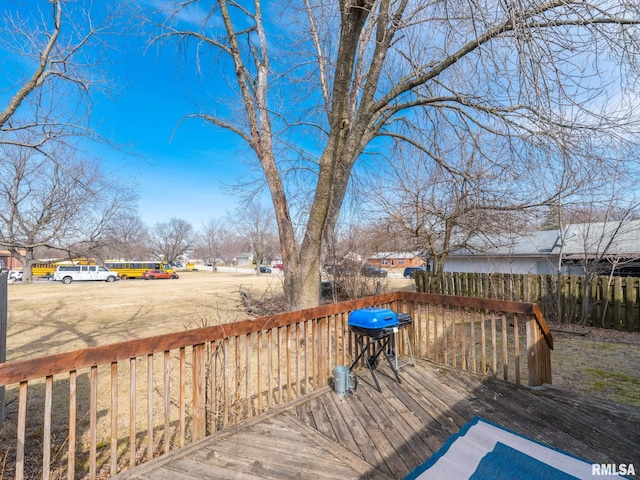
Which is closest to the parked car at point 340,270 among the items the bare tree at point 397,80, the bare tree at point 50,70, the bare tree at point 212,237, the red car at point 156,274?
the bare tree at point 397,80

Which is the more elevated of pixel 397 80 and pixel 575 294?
pixel 397 80

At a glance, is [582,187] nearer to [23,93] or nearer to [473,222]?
[473,222]

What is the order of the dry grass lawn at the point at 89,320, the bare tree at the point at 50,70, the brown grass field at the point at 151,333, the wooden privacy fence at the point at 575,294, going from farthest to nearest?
1. the wooden privacy fence at the point at 575,294
2. the dry grass lawn at the point at 89,320
3. the brown grass field at the point at 151,333
4. the bare tree at the point at 50,70

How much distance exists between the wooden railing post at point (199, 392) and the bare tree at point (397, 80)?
289 centimetres

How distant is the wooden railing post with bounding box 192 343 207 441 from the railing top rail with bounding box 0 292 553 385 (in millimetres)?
94

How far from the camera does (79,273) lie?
2438 centimetres

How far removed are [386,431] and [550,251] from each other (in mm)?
13541

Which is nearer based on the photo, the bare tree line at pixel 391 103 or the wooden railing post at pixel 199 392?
the wooden railing post at pixel 199 392

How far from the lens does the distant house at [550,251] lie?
8.11 meters

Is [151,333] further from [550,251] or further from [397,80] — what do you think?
[550,251]

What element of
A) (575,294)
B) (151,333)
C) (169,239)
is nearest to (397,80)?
(575,294)

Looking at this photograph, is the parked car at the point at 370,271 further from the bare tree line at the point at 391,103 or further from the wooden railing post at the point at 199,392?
the wooden railing post at the point at 199,392

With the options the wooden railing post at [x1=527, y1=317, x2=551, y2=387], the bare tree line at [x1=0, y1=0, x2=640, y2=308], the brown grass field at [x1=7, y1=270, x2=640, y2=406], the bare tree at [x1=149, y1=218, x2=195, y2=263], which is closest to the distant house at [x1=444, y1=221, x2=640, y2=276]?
the bare tree line at [x1=0, y1=0, x2=640, y2=308]

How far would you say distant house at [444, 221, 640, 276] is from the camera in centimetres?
811
